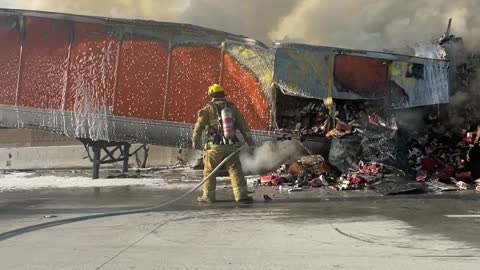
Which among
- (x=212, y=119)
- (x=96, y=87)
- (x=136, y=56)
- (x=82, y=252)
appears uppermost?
(x=136, y=56)

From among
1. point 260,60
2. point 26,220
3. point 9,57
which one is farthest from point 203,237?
point 9,57

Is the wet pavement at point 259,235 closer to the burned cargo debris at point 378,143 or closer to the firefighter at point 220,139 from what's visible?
the firefighter at point 220,139

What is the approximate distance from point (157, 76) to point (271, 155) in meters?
2.46

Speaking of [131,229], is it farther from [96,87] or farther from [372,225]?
[96,87]

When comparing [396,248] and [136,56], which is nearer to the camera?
[396,248]

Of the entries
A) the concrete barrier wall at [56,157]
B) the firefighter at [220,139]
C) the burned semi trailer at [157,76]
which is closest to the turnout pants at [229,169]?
the firefighter at [220,139]

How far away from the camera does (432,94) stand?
8.50 meters

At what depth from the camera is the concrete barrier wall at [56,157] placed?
1257 cm

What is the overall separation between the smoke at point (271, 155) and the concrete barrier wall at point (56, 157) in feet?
11.5

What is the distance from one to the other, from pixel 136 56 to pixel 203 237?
5.35m

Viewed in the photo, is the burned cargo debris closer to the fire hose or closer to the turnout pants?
the turnout pants

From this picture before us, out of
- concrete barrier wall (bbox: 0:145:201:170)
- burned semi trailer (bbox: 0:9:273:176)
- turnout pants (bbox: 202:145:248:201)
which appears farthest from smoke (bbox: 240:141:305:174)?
concrete barrier wall (bbox: 0:145:201:170)

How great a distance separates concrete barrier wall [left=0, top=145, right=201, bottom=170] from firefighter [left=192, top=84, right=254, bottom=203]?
225 inches

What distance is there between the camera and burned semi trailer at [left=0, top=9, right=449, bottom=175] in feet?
28.0
